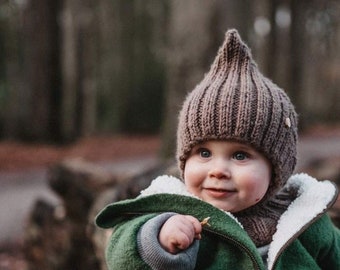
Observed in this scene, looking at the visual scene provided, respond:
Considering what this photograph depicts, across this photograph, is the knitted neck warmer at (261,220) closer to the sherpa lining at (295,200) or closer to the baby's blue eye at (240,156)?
the sherpa lining at (295,200)

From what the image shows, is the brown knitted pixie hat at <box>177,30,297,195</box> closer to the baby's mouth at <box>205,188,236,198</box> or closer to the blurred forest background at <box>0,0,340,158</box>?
the baby's mouth at <box>205,188,236,198</box>

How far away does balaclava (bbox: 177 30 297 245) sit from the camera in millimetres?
2316

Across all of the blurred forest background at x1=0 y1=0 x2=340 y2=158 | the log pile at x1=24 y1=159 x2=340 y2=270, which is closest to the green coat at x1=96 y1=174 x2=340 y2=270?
the log pile at x1=24 y1=159 x2=340 y2=270

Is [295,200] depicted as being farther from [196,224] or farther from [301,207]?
[196,224]

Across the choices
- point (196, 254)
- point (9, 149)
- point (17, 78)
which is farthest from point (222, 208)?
point (17, 78)

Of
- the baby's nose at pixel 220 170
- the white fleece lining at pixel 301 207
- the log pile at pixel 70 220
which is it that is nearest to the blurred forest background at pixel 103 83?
the log pile at pixel 70 220

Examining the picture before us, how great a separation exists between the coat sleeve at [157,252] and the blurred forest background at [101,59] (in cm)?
1014

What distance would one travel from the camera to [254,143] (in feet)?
7.63

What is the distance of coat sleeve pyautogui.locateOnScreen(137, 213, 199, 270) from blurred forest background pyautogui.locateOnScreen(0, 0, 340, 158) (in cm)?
1014

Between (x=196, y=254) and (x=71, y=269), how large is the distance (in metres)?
3.17

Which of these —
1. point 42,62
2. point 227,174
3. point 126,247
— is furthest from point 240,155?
point 42,62

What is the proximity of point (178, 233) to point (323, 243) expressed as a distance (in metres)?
0.77

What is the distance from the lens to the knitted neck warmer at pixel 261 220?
2.41m

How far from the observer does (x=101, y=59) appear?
25.0m
